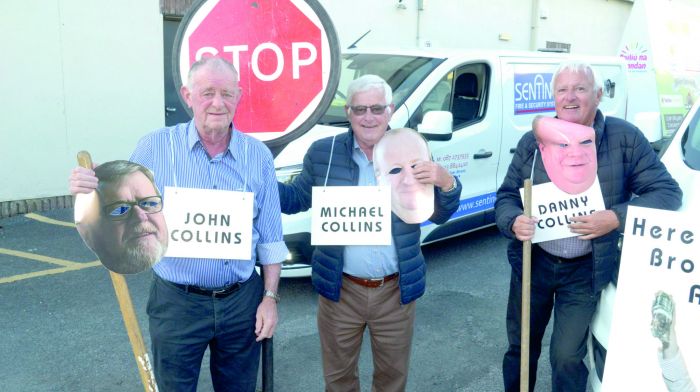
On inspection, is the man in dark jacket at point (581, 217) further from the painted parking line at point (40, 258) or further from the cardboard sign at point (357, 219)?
the painted parking line at point (40, 258)

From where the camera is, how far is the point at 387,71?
5926 millimetres

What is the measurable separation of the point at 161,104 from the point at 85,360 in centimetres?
516

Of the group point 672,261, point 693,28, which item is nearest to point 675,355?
point 672,261

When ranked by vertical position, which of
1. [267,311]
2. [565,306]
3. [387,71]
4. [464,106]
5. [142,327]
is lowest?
[142,327]

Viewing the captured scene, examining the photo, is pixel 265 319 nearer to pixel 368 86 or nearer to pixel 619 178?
pixel 368 86

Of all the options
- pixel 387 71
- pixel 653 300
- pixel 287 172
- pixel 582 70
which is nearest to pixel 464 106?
pixel 387 71

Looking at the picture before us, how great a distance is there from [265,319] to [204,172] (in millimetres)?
587

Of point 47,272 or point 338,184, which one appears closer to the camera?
A: point 338,184

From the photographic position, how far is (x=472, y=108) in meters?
6.18

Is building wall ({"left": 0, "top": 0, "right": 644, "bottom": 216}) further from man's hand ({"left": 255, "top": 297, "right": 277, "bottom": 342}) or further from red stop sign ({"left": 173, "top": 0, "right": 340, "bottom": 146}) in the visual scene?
man's hand ({"left": 255, "top": 297, "right": 277, "bottom": 342})

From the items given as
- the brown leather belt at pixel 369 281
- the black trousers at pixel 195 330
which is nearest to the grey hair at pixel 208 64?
the black trousers at pixel 195 330

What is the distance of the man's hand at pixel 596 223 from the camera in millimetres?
2619

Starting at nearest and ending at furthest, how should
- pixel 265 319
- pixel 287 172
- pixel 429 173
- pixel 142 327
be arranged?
pixel 265 319
pixel 429 173
pixel 142 327
pixel 287 172

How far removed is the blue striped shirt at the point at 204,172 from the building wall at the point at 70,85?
5.90 metres
